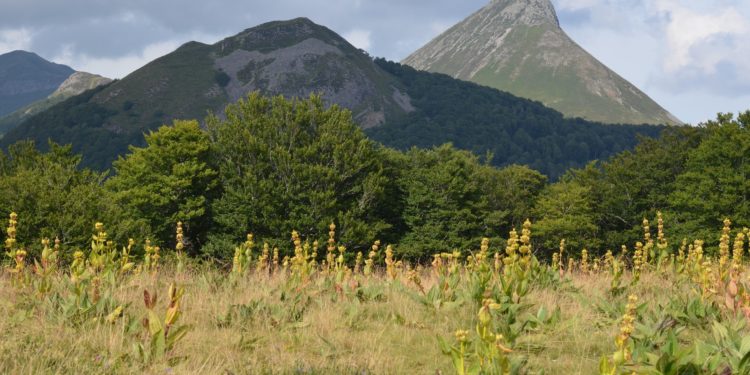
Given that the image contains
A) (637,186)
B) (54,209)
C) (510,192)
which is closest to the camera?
(54,209)

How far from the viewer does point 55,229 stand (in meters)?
38.1

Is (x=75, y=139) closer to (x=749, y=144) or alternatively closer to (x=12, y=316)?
(x=749, y=144)

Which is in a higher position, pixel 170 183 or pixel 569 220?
pixel 170 183

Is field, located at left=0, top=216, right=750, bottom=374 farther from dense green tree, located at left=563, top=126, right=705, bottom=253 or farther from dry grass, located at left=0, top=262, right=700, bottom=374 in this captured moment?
Answer: dense green tree, located at left=563, top=126, right=705, bottom=253

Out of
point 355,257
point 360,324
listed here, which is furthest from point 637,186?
point 360,324

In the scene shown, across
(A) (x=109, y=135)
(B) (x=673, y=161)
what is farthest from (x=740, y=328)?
(A) (x=109, y=135)

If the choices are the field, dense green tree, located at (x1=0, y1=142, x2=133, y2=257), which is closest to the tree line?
dense green tree, located at (x1=0, y1=142, x2=133, y2=257)

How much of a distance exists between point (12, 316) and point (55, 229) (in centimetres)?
3710

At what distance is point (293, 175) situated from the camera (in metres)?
49.3

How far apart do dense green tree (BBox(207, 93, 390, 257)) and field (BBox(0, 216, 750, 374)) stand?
3593 centimetres

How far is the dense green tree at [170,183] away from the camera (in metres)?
44.7

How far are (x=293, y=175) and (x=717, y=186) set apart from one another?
130ft

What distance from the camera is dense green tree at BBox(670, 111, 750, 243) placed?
4747cm

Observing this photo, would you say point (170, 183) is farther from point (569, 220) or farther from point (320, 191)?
point (569, 220)
